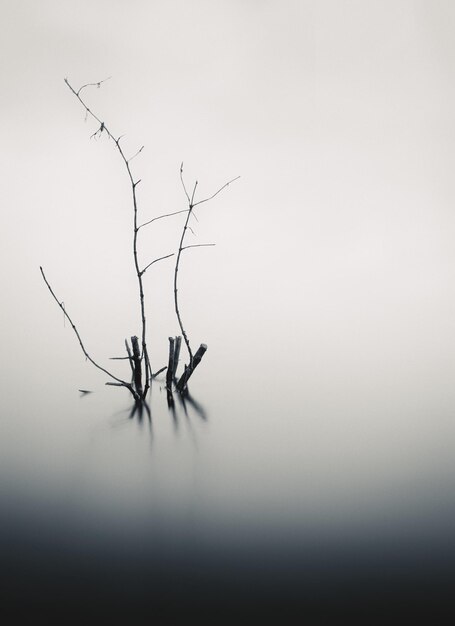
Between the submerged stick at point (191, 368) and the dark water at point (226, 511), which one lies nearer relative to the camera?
the dark water at point (226, 511)

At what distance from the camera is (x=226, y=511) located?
1454mm

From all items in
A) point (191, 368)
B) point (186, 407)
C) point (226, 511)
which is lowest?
point (226, 511)

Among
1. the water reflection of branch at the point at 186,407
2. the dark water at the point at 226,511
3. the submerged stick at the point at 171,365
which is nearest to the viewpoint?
the dark water at the point at 226,511

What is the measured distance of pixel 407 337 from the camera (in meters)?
3.61

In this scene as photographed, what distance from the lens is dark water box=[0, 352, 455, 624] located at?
3.63 feet

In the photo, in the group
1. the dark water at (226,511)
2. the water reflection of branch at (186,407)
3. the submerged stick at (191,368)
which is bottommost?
the dark water at (226,511)

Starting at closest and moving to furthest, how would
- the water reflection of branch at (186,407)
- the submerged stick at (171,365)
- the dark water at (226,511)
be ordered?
the dark water at (226,511) → the water reflection of branch at (186,407) → the submerged stick at (171,365)

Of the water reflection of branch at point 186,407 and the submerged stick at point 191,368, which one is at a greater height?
the submerged stick at point 191,368

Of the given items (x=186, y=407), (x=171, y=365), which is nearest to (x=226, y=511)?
(x=186, y=407)

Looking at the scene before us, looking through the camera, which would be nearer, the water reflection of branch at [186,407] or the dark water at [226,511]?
the dark water at [226,511]

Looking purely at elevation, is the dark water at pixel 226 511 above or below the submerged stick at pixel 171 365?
below

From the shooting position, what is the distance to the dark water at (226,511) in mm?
1106

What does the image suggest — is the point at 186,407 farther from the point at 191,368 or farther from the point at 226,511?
the point at 226,511

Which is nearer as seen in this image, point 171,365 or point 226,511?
point 226,511
